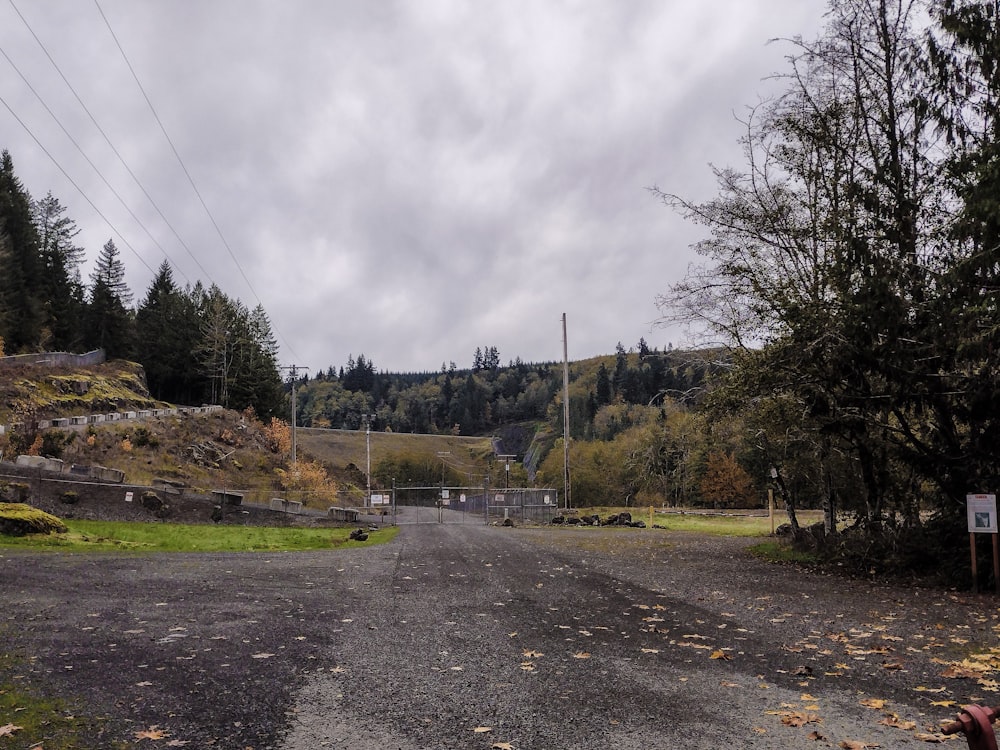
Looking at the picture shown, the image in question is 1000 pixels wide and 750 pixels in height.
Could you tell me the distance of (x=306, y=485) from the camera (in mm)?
47188

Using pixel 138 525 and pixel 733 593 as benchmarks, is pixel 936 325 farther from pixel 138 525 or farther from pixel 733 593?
pixel 138 525

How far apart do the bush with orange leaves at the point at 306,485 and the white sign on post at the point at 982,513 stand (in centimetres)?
2785

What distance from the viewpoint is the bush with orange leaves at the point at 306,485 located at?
111 feet

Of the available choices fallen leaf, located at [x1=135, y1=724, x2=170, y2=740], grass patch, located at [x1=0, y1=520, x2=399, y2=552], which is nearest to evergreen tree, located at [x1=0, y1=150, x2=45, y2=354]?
A: grass patch, located at [x1=0, y1=520, x2=399, y2=552]

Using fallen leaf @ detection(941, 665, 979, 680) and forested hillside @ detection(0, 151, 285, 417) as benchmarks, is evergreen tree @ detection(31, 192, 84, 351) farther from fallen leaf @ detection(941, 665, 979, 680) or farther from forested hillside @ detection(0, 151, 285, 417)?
fallen leaf @ detection(941, 665, 979, 680)

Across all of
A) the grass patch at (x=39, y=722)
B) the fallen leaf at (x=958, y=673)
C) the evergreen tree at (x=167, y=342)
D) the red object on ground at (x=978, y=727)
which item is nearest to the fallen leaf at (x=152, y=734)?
the grass patch at (x=39, y=722)

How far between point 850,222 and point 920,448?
4749 millimetres

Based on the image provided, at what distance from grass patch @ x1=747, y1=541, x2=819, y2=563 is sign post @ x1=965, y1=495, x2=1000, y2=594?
5050mm

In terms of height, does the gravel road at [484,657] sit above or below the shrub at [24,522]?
below

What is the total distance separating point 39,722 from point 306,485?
145 ft

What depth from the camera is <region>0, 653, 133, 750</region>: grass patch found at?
4.29 m

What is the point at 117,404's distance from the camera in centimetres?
5228

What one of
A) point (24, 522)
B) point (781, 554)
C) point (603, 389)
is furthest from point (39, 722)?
point (603, 389)

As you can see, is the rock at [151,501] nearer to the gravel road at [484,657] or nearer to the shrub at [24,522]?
the shrub at [24,522]
